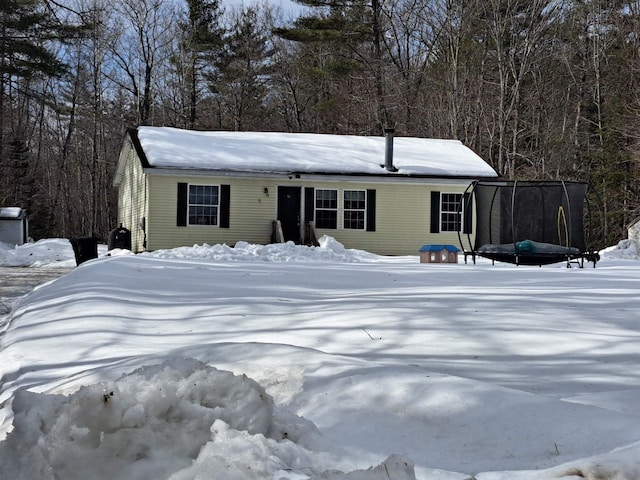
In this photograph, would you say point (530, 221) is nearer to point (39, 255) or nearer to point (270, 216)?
point (270, 216)

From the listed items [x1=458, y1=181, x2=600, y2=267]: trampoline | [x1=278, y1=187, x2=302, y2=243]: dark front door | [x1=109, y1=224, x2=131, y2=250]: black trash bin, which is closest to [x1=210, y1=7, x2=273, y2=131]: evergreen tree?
[x1=109, y1=224, x2=131, y2=250]: black trash bin

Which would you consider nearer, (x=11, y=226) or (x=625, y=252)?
(x=625, y=252)

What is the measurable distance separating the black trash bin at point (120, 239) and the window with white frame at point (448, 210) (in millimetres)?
9460

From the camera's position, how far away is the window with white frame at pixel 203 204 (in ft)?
60.5

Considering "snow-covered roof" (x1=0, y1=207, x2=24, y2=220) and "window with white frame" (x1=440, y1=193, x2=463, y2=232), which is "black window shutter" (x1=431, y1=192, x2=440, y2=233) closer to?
"window with white frame" (x1=440, y1=193, x2=463, y2=232)

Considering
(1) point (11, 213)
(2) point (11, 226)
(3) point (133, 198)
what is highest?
(3) point (133, 198)

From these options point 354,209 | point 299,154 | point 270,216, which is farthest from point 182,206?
point 354,209

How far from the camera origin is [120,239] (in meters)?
20.6

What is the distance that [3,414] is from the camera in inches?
141

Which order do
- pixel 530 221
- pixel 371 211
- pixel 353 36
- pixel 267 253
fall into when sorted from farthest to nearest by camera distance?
pixel 353 36, pixel 371 211, pixel 267 253, pixel 530 221

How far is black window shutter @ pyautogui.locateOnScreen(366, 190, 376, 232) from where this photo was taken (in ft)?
63.4

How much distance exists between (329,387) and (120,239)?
18252 mm

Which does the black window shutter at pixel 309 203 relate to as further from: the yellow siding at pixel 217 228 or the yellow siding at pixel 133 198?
the yellow siding at pixel 133 198

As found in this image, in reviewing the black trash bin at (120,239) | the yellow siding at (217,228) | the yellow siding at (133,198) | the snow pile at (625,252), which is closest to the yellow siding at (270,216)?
the yellow siding at (217,228)
